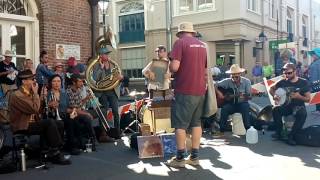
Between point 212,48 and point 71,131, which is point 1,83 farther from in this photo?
point 212,48

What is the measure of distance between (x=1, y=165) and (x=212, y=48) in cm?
2118

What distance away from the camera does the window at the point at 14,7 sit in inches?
434

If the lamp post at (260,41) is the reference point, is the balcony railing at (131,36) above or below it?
above

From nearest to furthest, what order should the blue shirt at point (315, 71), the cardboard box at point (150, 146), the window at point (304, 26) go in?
the cardboard box at point (150, 146), the blue shirt at point (315, 71), the window at point (304, 26)

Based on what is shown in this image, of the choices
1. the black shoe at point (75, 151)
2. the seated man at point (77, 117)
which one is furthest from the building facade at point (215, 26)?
the black shoe at point (75, 151)

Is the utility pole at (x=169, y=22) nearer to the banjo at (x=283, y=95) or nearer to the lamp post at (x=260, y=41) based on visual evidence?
the lamp post at (x=260, y=41)

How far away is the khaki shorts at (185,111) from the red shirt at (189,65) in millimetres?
83

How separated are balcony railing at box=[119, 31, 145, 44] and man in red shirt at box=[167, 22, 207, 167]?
76.9 ft

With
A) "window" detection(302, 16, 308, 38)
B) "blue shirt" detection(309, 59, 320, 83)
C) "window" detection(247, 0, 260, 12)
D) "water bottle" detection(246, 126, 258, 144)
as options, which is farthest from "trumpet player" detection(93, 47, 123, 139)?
"window" detection(302, 16, 308, 38)

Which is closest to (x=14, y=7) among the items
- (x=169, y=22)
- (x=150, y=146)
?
(x=150, y=146)

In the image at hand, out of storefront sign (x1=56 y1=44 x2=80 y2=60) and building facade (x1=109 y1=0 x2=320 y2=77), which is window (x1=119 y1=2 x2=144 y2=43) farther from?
storefront sign (x1=56 y1=44 x2=80 y2=60)

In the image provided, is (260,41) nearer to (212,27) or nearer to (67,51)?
(212,27)

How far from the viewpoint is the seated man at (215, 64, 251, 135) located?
30.1ft

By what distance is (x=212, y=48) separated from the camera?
2656cm
